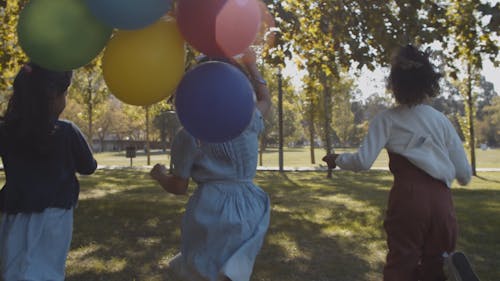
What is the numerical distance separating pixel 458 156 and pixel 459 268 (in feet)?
2.33

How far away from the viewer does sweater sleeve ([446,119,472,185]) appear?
2.97 metres

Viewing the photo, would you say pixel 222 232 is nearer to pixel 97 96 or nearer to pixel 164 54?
pixel 164 54

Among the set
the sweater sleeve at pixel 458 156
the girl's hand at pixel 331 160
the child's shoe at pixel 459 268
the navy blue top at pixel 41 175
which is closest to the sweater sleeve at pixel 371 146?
the girl's hand at pixel 331 160

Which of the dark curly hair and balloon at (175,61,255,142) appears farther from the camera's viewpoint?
the dark curly hair

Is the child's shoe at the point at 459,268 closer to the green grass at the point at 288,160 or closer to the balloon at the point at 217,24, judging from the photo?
the balloon at the point at 217,24

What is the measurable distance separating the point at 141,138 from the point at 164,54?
220ft

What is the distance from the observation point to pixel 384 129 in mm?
2943

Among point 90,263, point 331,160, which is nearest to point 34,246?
point 331,160

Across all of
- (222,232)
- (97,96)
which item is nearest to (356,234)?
(222,232)

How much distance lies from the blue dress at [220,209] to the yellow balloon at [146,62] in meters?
0.26

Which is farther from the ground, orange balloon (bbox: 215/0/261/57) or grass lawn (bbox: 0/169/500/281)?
orange balloon (bbox: 215/0/261/57)

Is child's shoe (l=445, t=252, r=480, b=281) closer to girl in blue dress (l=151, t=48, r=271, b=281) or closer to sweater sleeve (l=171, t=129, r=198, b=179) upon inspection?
girl in blue dress (l=151, t=48, r=271, b=281)

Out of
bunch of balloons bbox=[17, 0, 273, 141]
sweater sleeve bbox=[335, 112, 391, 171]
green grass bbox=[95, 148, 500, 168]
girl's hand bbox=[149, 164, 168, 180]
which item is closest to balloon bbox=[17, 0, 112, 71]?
bunch of balloons bbox=[17, 0, 273, 141]

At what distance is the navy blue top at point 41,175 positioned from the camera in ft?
7.85
